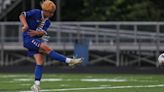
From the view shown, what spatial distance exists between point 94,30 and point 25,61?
3.90m

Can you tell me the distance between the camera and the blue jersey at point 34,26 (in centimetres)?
1431

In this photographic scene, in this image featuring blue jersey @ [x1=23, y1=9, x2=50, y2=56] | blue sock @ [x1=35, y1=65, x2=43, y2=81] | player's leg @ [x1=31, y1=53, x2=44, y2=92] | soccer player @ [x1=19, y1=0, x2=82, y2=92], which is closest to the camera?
player's leg @ [x1=31, y1=53, x2=44, y2=92]

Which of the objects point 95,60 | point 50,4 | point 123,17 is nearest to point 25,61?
point 95,60

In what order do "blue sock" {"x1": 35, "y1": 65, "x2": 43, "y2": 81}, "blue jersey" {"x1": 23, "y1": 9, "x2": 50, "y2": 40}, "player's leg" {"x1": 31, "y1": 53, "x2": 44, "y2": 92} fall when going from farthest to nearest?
"blue jersey" {"x1": 23, "y1": 9, "x2": 50, "y2": 40} < "blue sock" {"x1": 35, "y1": 65, "x2": 43, "y2": 81} < "player's leg" {"x1": 31, "y1": 53, "x2": 44, "y2": 92}

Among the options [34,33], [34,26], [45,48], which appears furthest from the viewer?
[34,26]

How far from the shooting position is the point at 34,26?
47.5ft

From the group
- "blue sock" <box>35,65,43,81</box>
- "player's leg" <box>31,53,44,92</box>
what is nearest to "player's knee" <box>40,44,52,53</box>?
"player's leg" <box>31,53,44,92</box>

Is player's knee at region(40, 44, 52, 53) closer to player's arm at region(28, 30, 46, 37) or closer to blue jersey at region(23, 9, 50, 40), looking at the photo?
player's arm at region(28, 30, 46, 37)

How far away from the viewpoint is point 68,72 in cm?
2761

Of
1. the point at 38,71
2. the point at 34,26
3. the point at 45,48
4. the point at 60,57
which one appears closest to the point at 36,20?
the point at 34,26

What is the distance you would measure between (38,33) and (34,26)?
204mm

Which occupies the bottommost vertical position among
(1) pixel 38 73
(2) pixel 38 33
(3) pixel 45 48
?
(1) pixel 38 73

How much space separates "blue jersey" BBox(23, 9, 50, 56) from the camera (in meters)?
14.3

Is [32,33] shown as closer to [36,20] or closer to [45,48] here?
[36,20]
